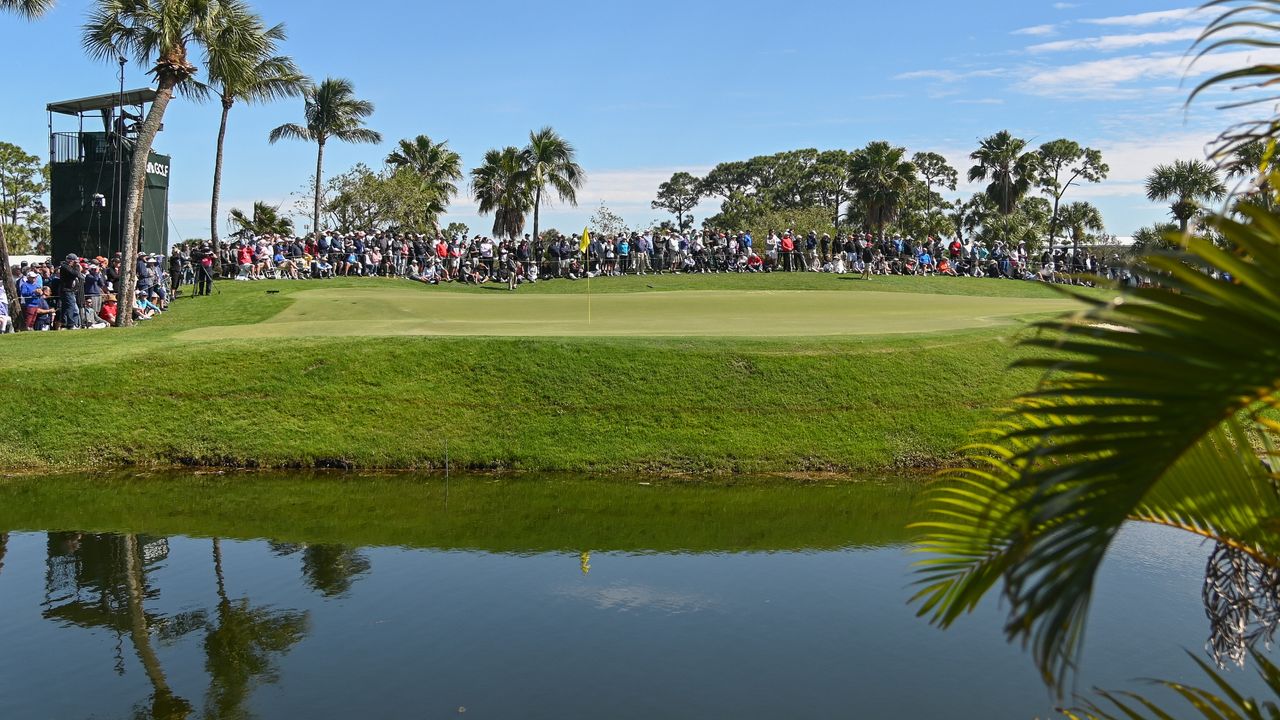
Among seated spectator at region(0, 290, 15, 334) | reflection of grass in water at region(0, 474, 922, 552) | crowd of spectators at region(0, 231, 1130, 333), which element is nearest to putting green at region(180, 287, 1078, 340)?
crowd of spectators at region(0, 231, 1130, 333)

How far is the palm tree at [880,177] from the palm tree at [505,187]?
16150mm

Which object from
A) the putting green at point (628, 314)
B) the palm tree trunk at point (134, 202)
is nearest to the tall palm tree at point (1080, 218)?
the putting green at point (628, 314)

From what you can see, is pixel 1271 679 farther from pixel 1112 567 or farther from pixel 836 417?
pixel 836 417

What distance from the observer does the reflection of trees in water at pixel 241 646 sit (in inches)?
294

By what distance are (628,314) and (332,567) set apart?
16.4 meters

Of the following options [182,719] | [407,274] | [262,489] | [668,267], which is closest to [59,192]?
[407,274]

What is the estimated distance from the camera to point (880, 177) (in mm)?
55125

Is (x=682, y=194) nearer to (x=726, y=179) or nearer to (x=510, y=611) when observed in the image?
(x=726, y=179)

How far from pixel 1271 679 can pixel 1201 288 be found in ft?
7.15

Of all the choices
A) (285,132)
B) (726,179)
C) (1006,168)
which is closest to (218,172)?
(285,132)

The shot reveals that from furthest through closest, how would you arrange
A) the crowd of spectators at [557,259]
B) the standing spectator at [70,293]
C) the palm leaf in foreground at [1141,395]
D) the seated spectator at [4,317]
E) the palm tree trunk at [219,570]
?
the crowd of spectators at [557,259]
the standing spectator at [70,293]
the seated spectator at [4,317]
the palm tree trunk at [219,570]
the palm leaf in foreground at [1141,395]

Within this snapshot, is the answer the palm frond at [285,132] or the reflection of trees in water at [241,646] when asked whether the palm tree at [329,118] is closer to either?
the palm frond at [285,132]

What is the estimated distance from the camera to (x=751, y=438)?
15867 millimetres

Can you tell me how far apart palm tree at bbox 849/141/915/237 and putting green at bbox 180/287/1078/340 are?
75.7 feet
